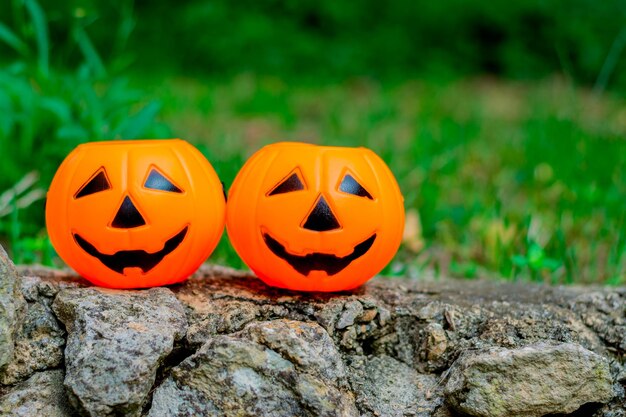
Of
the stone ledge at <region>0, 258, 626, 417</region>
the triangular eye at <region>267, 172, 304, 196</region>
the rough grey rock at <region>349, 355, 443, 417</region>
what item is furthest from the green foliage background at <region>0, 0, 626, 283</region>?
the triangular eye at <region>267, 172, 304, 196</region>

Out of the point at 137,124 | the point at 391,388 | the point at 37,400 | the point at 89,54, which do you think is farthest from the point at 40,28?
the point at 391,388

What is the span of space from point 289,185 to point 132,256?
0.43m

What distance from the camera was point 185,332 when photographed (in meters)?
1.86

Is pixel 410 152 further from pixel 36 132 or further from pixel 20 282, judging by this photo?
pixel 20 282

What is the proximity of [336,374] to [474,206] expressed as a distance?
1.87 meters

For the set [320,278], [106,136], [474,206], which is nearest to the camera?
[320,278]

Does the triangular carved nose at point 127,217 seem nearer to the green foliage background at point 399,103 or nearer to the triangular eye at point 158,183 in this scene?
the triangular eye at point 158,183

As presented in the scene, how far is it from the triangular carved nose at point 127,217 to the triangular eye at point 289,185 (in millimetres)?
325

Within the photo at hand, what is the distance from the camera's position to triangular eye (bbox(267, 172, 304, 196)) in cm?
188

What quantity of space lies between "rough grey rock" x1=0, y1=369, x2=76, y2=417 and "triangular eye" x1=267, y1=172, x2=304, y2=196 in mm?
693

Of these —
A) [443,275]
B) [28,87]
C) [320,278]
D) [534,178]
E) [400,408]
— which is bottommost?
[400,408]

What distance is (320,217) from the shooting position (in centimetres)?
187

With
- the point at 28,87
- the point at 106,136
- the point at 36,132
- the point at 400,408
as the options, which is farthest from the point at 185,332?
the point at 28,87

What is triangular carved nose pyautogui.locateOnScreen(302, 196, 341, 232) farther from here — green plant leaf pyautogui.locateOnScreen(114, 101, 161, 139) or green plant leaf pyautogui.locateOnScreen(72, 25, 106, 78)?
green plant leaf pyautogui.locateOnScreen(72, 25, 106, 78)
